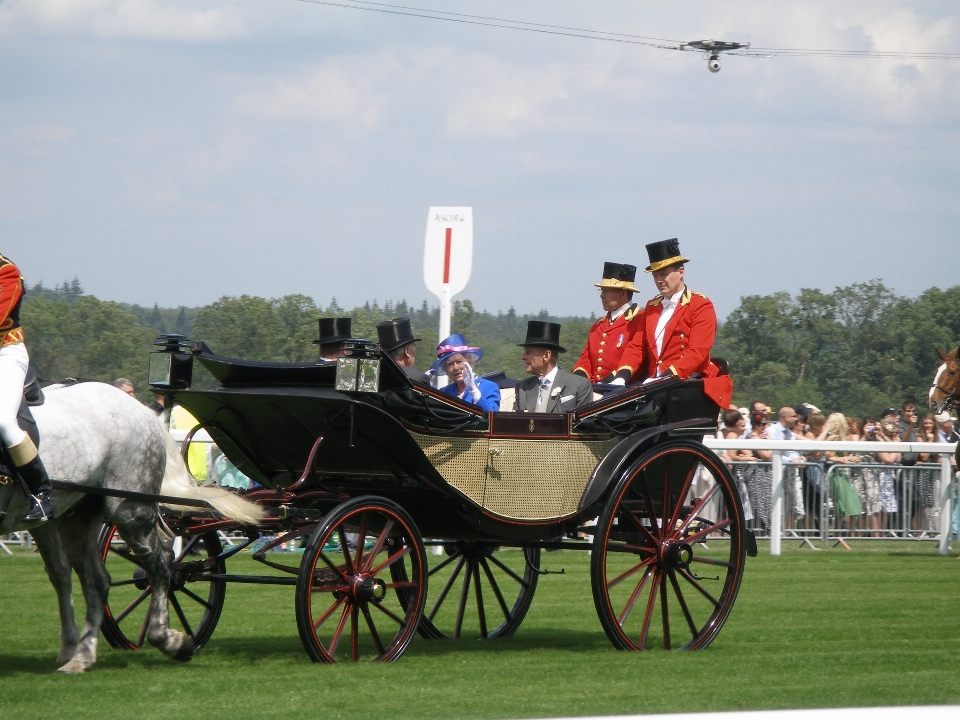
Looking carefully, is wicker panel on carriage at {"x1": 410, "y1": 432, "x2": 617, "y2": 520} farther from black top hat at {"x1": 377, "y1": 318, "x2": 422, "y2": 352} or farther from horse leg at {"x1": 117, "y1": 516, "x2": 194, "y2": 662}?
black top hat at {"x1": 377, "y1": 318, "x2": 422, "y2": 352}

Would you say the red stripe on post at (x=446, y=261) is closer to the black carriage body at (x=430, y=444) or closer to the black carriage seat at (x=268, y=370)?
the black carriage body at (x=430, y=444)

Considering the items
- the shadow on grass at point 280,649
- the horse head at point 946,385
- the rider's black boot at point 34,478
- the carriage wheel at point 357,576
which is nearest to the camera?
the rider's black boot at point 34,478

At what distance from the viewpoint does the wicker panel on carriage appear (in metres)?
6.81

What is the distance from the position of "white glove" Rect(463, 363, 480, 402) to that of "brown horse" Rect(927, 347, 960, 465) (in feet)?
21.7

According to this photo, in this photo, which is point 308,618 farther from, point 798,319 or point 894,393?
point 798,319

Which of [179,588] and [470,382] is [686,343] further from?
[179,588]

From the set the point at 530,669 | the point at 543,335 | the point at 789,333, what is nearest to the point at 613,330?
the point at 543,335

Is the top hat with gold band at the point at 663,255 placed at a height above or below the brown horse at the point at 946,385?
above

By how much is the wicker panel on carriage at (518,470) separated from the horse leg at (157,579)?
1397 mm

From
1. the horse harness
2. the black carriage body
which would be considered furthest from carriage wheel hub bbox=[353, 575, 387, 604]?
the horse harness

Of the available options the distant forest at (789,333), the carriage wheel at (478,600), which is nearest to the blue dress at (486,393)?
the carriage wheel at (478,600)

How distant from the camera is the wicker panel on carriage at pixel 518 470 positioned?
22.4 ft

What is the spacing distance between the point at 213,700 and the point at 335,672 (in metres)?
0.78

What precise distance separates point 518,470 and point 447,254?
4.20 meters
